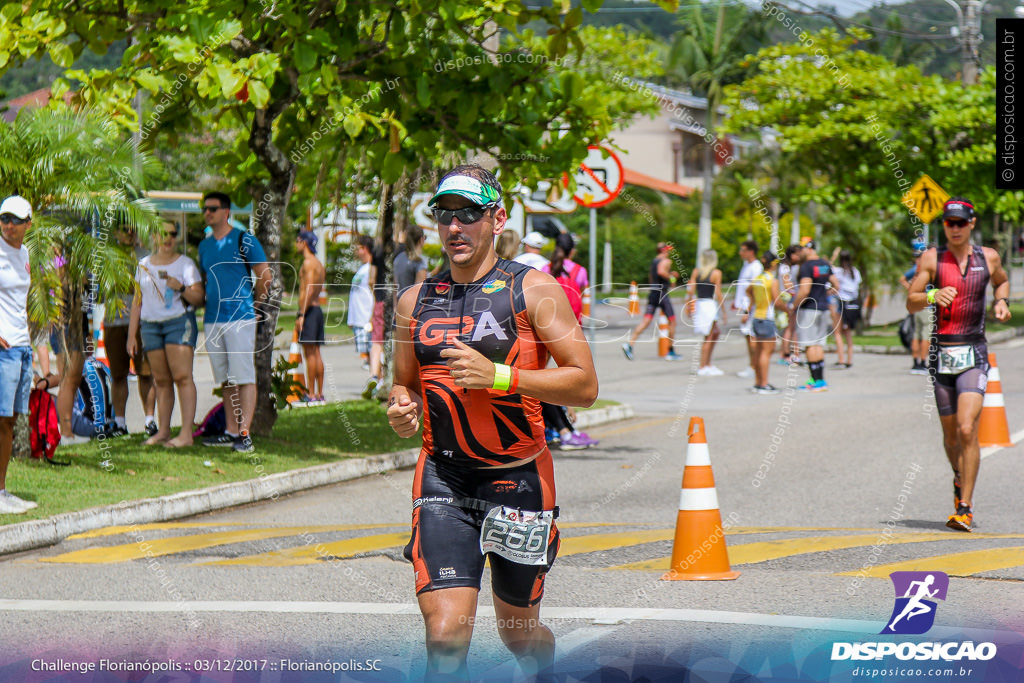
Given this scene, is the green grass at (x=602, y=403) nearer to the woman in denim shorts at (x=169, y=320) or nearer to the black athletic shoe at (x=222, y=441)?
the black athletic shoe at (x=222, y=441)

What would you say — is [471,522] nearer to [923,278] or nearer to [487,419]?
[487,419]

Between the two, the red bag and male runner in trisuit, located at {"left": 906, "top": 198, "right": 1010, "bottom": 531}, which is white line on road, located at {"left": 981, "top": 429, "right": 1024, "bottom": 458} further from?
the red bag

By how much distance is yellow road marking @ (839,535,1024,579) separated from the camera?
6.53m

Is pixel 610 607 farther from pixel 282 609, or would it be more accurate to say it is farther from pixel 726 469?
pixel 726 469

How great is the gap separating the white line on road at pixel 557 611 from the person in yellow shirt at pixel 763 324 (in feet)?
36.2

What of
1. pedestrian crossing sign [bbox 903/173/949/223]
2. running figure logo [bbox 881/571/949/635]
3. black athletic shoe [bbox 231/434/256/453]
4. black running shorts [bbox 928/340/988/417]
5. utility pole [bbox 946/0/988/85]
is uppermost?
utility pole [bbox 946/0/988/85]

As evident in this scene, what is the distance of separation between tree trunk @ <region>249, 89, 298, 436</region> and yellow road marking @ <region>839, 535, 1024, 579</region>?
6097mm

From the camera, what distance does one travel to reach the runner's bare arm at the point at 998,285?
8.12 m

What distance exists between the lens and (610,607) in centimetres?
596

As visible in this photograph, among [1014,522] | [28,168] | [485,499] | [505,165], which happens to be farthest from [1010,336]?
[485,499]

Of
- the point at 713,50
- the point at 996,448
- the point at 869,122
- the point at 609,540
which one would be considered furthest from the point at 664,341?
the point at 713,50

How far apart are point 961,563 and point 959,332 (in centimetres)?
186

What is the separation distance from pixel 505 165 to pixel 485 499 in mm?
8039

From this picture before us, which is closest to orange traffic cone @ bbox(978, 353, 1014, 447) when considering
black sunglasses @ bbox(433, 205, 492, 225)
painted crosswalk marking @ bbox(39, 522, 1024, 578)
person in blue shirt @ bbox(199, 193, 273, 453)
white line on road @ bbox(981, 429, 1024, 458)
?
white line on road @ bbox(981, 429, 1024, 458)
